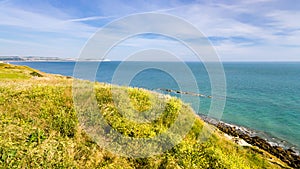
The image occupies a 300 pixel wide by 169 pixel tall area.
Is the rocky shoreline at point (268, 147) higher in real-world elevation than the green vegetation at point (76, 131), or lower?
lower

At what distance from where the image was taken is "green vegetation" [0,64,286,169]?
26.1 feet

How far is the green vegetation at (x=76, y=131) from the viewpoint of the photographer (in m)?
7.96

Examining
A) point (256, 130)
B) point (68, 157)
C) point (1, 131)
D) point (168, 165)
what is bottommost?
point (256, 130)

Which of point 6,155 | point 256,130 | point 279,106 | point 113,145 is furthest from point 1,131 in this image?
point 279,106

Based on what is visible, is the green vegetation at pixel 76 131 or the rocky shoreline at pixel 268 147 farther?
the rocky shoreline at pixel 268 147

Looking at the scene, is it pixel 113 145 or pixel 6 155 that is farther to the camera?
pixel 113 145

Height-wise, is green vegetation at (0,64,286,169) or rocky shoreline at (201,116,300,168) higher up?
green vegetation at (0,64,286,169)

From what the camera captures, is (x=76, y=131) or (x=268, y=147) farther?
(x=268, y=147)

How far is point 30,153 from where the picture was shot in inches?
298

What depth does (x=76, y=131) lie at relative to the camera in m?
10.4

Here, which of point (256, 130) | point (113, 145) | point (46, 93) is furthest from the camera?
point (256, 130)

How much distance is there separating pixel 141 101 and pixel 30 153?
25.5 feet

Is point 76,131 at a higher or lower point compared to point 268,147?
higher

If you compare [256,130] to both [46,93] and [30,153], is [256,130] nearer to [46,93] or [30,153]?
[46,93]
